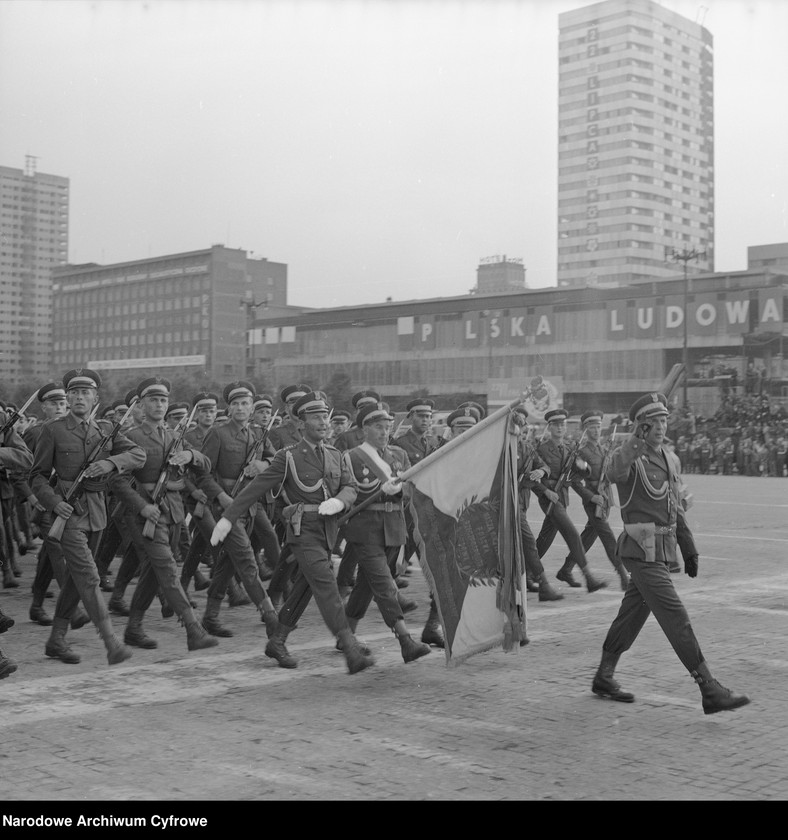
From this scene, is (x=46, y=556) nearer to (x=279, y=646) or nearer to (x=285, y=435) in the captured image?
(x=285, y=435)

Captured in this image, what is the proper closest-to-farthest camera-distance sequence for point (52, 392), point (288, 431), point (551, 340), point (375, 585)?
point (375, 585) < point (52, 392) < point (288, 431) < point (551, 340)

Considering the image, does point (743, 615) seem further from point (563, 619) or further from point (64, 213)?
point (64, 213)

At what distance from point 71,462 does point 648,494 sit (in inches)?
159

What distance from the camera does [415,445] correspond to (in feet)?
36.8

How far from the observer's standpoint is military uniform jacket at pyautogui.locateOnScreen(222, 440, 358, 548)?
7406 millimetres

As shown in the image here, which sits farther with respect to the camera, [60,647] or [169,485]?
[169,485]

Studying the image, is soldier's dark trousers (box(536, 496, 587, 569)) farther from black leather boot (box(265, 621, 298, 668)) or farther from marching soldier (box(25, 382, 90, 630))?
marching soldier (box(25, 382, 90, 630))

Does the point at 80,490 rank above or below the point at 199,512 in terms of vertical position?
above

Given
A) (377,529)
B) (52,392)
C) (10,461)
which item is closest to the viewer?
(377,529)

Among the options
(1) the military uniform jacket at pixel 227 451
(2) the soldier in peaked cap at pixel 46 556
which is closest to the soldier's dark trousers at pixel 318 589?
(2) the soldier in peaked cap at pixel 46 556

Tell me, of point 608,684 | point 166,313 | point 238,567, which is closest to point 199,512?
point 238,567

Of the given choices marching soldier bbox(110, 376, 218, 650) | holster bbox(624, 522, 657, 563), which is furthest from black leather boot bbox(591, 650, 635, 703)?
marching soldier bbox(110, 376, 218, 650)

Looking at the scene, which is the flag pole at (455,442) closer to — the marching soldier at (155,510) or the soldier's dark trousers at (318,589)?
the soldier's dark trousers at (318,589)

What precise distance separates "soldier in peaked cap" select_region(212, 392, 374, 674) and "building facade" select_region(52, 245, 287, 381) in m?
64.4
